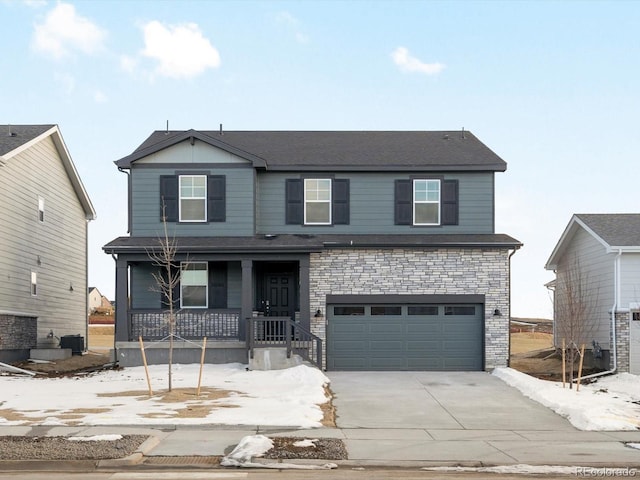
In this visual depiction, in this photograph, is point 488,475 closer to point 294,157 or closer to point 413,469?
point 413,469

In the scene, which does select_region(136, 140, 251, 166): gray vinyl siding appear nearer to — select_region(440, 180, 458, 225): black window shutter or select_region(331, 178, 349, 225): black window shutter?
select_region(331, 178, 349, 225): black window shutter

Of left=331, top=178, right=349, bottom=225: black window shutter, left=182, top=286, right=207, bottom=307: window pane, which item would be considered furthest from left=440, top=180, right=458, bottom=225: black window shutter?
left=182, top=286, right=207, bottom=307: window pane

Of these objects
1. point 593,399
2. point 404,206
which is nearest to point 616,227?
point 404,206

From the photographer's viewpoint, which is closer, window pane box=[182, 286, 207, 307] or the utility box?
window pane box=[182, 286, 207, 307]

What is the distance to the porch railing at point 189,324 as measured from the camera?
2462cm

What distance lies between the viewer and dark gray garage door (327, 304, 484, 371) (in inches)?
986

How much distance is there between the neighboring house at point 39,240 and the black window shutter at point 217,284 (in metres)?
6.78

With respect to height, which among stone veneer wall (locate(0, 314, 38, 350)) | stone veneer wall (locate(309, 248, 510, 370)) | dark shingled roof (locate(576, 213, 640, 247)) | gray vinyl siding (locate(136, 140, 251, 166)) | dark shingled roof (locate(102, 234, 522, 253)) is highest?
gray vinyl siding (locate(136, 140, 251, 166))

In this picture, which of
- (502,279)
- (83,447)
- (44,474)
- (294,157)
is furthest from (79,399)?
(502,279)

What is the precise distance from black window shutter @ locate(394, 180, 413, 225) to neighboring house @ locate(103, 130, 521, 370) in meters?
0.04

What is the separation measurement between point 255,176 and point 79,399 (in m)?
9.65

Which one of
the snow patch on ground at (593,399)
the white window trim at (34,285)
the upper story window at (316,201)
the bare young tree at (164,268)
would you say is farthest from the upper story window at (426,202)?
the white window trim at (34,285)

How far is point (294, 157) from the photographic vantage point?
86.7ft

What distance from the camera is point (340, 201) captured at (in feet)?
85.7
